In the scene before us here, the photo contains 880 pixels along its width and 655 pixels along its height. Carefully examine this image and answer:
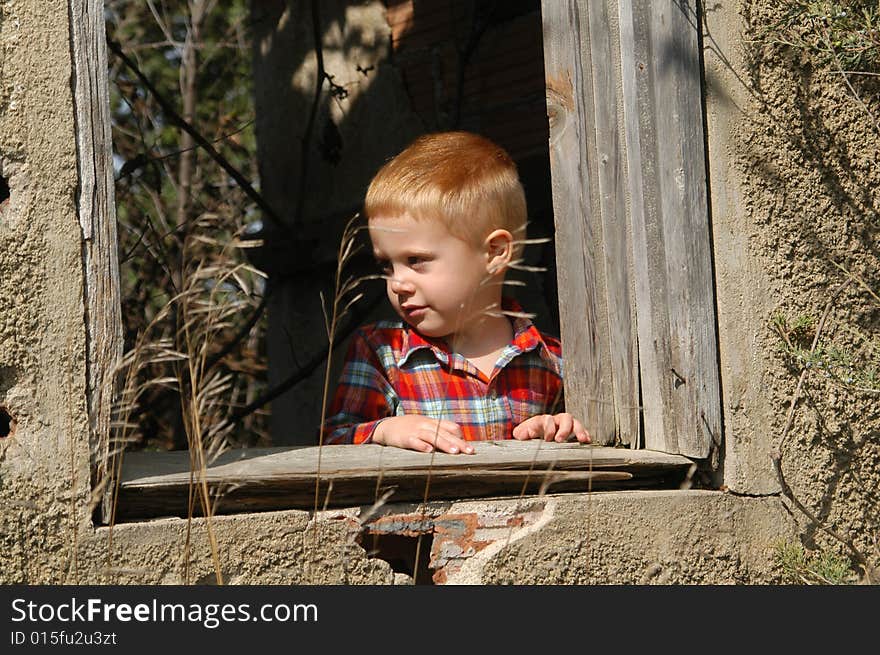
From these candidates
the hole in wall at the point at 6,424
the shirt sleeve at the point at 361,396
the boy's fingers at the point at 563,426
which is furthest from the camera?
the shirt sleeve at the point at 361,396

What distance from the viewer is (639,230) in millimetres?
3021

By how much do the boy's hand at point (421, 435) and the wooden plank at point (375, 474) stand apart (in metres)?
0.05

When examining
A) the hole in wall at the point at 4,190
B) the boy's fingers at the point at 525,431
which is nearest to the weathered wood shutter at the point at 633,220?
the boy's fingers at the point at 525,431

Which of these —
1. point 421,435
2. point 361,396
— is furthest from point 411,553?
point 361,396

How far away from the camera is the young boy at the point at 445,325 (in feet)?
11.1

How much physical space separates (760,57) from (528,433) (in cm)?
116

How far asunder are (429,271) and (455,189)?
0.25m

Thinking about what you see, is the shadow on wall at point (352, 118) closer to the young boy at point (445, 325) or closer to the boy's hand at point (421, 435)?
the young boy at point (445, 325)

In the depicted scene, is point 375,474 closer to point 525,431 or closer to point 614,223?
point 525,431

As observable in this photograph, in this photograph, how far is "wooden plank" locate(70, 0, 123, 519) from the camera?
2.38 metres

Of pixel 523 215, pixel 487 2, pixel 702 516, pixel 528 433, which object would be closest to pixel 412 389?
pixel 528 433

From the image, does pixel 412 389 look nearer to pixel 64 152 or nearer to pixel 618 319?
pixel 618 319

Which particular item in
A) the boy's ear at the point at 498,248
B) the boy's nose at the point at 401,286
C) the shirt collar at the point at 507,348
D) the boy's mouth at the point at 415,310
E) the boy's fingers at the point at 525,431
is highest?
the boy's ear at the point at 498,248

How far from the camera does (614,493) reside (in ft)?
9.43
